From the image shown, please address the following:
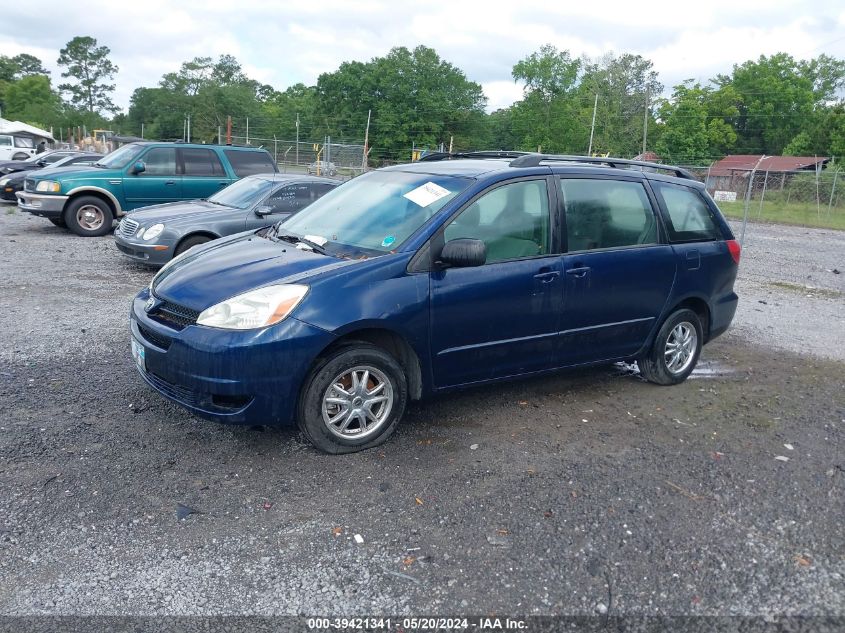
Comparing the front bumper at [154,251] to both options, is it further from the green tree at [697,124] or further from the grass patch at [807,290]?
the green tree at [697,124]

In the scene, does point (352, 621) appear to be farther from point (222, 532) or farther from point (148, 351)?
point (148, 351)

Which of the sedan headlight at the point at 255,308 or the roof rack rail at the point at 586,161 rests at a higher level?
the roof rack rail at the point at 586,161

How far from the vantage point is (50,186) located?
1305 centimetres

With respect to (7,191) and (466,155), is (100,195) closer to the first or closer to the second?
(7,191)

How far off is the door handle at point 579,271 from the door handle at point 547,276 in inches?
4.6

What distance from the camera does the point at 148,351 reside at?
441 centimetres

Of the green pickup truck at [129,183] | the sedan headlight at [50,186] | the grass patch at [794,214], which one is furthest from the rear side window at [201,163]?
the grass patch at [794,214]

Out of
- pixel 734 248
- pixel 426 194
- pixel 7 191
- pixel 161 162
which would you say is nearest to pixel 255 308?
pixel 426 194

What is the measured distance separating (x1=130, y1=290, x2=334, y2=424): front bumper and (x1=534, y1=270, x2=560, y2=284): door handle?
5.15 ft

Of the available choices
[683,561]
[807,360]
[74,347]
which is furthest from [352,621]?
[807,360]

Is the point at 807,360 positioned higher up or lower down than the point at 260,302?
lower down

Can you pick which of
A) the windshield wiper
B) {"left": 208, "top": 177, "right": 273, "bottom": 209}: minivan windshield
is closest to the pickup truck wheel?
{"left": 208, "top": 177, "right": 273, "bottom": 209}: minivan windshield

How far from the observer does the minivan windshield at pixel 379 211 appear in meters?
4.76

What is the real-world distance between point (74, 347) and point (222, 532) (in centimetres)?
354
